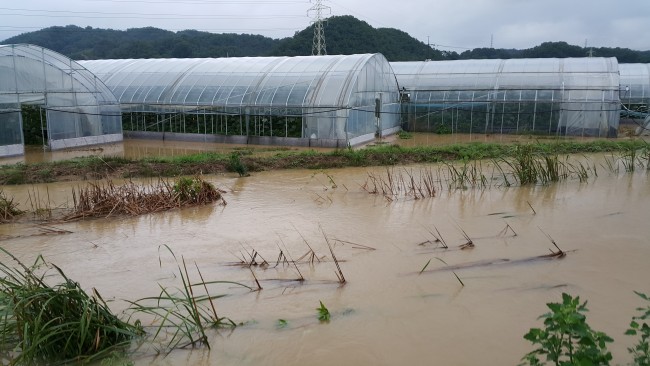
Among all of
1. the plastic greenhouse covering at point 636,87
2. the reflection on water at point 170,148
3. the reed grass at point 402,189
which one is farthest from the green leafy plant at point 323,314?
the plastic greenhouse covering at point 636,87

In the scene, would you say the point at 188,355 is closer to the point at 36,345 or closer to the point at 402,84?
the point at 36,345

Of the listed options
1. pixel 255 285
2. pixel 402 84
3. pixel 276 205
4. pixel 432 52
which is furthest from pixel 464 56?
pixel 255 285

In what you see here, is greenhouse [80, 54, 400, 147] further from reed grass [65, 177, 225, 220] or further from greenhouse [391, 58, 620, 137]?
reed grass [65, 177, 225, 220]

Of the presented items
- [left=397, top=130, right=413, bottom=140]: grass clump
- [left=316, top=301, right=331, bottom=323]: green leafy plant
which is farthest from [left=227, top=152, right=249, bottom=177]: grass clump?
[left=397, top=130, right=413, bottom=140]: grass clump

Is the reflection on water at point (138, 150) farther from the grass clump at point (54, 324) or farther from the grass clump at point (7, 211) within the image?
the grass clump at point (54, 324)

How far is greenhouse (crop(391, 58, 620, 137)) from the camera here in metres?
24.4

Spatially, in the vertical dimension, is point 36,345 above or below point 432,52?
below

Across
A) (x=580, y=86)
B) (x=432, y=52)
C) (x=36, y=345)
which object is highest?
(x=432, y=52)

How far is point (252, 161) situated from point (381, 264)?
9472mm

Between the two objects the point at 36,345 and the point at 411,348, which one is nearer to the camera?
the point at 36,345

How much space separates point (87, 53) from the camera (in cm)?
5512

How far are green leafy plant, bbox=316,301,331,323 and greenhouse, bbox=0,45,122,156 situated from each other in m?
17.3

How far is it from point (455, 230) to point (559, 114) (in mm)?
17950

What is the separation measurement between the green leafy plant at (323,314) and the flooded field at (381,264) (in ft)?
0.21
